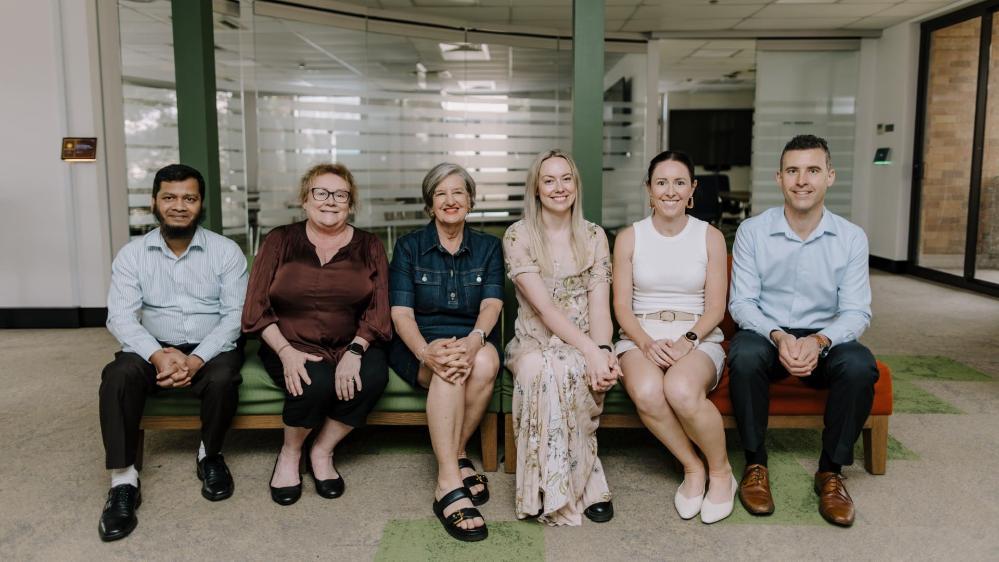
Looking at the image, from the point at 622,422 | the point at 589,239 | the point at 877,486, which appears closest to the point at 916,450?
the point at 877,486

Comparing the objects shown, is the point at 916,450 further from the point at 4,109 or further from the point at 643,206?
the point at 643,206

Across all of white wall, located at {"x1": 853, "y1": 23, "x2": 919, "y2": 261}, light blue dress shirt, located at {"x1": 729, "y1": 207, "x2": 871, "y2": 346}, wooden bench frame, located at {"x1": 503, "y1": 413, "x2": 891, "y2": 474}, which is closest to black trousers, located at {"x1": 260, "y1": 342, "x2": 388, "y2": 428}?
wooden bench frame, located at {"x1": 503, "y1": 413, "x2": 891, "y2": 474}

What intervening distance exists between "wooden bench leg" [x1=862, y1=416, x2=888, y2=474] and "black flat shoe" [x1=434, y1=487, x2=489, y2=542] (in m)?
1.55

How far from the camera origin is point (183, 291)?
2.88m

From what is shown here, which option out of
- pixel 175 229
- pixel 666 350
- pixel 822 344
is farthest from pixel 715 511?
pixel 175 229

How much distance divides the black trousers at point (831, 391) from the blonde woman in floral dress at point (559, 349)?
18.1 inches

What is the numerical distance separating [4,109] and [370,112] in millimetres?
3932

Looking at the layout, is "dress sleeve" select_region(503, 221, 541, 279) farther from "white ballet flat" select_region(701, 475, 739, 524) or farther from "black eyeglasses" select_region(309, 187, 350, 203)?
"white ballet flat" select_region(701, 475, 739, 524)

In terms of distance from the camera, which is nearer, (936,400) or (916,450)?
(916,450)

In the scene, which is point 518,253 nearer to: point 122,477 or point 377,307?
point 377,307

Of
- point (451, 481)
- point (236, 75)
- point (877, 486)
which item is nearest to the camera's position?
point (451, 481)

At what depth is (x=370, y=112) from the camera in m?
8.75

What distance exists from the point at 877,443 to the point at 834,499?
466 millimetres

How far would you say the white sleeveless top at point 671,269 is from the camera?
9.38 feet
